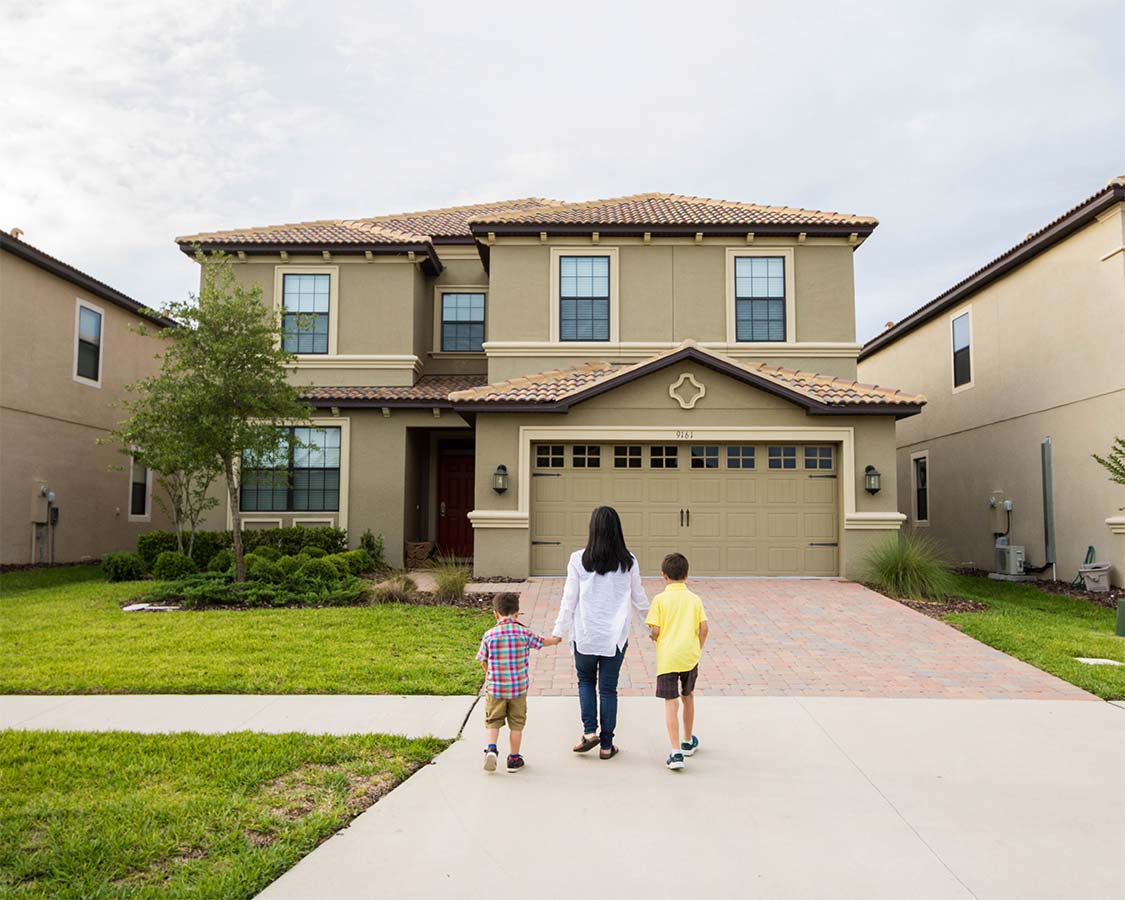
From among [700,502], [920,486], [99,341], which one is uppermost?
[99,341]

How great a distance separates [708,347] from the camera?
53.3ft

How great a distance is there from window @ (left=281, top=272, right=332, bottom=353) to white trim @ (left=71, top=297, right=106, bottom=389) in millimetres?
4679

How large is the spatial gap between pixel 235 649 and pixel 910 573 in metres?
9.87

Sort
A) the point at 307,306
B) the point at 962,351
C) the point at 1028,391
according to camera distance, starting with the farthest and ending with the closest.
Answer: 1. the point at 962,351
2. the point at 307,306
3. the point at 1028,391

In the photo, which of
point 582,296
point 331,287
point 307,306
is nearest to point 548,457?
point 582,296

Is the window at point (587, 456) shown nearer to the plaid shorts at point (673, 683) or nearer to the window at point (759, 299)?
the window at point (759, 299)

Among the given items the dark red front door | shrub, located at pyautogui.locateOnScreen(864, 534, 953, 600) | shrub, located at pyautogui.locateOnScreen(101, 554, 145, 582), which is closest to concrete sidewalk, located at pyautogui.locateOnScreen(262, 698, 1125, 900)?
shrub, located at pyautogui.locateOnScreen(864, 534, 953, 600)

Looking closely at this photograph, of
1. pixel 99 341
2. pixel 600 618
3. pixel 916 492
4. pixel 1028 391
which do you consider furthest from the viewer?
pixel 916 492

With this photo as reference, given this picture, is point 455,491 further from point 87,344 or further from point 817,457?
point 87,344

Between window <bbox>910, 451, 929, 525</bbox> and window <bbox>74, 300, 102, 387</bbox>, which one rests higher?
window <bbox>74, 300, 102, 387</bbox>

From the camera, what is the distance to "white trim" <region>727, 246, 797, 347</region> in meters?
16.4

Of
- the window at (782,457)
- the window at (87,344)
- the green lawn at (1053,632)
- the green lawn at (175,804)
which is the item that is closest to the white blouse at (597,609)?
the green lawn at (175,804)

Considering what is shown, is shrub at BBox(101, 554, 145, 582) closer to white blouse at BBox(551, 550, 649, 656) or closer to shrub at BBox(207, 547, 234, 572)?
shrub at BBox(207, 547, 234, 572)

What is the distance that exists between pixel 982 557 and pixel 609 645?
16.0 m
